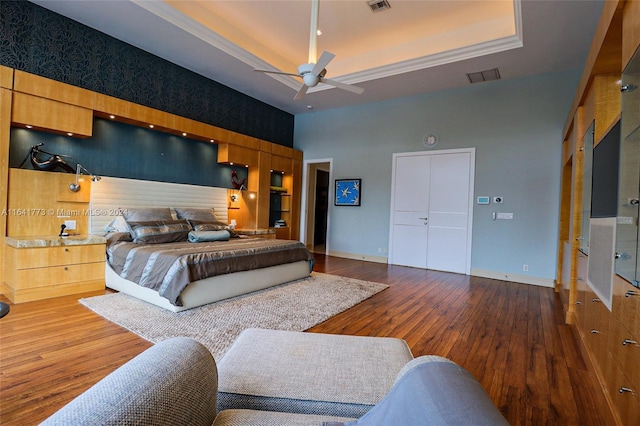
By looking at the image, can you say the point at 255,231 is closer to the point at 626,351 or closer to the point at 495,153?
the point at 495,153

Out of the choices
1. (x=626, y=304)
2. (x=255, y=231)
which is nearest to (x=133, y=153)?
(x=255, y=231)

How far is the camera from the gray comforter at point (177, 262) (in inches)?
119

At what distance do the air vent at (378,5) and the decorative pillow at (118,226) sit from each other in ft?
14.7

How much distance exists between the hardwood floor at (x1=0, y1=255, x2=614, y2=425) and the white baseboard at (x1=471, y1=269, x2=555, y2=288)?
Answer: 0.85 m

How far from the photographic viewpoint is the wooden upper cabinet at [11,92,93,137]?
3414mm

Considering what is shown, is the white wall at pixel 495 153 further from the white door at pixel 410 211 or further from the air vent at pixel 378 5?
the air vent at pixel 378 5

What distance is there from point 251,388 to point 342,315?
2.19m

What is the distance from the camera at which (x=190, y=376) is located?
0.81 meters

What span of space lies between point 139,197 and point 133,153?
67 cm

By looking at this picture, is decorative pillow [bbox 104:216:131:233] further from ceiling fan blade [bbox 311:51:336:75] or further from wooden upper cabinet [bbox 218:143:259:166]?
ceiling fan blade [bbox 311:51:336:75]

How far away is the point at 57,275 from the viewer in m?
3.42

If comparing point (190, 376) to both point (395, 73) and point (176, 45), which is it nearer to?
point (176, 45)

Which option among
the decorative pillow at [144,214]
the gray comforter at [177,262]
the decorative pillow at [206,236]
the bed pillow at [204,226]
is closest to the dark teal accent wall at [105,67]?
the decorative pillow at [144,214]

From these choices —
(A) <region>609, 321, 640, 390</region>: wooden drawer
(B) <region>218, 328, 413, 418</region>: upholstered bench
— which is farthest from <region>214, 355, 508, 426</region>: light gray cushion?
(A) <region>609, 321, 640, 390</region>: wooden drawer
